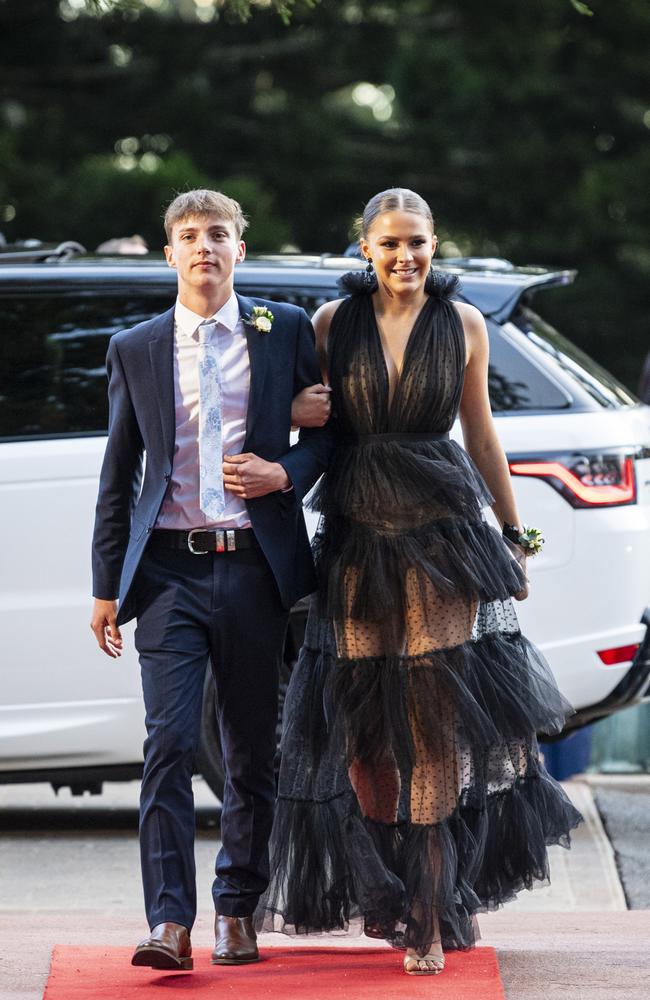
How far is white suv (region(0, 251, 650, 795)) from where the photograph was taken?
6.18m

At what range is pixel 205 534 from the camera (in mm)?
4305

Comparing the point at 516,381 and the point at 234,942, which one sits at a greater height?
the point at 516,381

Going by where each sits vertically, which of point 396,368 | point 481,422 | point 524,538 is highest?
point 396,368

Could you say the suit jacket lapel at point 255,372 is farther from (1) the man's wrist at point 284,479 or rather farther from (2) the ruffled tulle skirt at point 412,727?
(2) the ruffled tulle skirt at point 412,727

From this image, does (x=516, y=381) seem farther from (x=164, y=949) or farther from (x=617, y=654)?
(x=164, y=949)

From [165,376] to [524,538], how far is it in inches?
40.6

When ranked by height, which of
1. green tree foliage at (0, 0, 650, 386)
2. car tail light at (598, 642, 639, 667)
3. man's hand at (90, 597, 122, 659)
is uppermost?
green tree foliage at (0, 0, 650, 386)

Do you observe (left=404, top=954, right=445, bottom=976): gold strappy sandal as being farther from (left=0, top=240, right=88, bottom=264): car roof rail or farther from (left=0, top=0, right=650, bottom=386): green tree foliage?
(left=0, top=0, right=650, bottom=386): green tree foliage

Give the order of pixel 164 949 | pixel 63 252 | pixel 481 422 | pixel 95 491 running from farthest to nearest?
pixel 63 252 < pixel 95 491 < pixel 481 422 < pixel 164 949

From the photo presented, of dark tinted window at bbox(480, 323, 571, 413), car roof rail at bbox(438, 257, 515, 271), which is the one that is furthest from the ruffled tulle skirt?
car roof rail at bbox(438, 257, 515, 271)

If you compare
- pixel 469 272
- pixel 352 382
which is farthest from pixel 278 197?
pixel 352 382

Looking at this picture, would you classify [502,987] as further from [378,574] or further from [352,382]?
[352,382]

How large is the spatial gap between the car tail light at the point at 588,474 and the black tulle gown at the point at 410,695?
1.76m

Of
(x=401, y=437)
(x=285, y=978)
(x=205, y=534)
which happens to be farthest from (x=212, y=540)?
(x=285, y=978)
